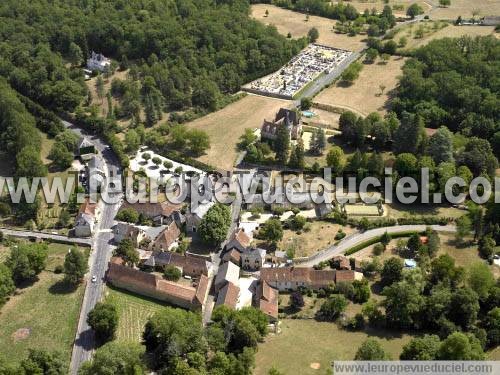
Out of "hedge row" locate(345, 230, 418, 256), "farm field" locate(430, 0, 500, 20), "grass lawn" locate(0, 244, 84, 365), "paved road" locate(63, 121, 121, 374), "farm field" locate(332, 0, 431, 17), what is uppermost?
"farm field" locate(430, 0, 500, 20)

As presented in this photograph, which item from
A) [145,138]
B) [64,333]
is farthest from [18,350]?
[145,138]

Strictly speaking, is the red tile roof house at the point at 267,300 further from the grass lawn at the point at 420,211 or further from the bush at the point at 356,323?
the grass lawn at the point at 420,211

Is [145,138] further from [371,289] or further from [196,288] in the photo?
[371,289]

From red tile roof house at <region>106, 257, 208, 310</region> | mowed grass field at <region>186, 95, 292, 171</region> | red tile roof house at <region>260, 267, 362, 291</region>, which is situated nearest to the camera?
red tile roof house at <region>106, 257, 208, 310</region>

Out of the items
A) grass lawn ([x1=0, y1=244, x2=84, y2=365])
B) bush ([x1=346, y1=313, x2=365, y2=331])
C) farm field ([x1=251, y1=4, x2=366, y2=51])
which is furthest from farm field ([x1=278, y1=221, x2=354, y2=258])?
farm field ([x1=251, y1=4, x2=366, y2=51])

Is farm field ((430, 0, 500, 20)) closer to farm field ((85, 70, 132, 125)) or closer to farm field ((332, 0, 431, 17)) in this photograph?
farm field ((332, 0, 431, 17))

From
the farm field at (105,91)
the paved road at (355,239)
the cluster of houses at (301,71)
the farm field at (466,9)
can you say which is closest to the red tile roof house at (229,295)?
the paved road at (355,239)
